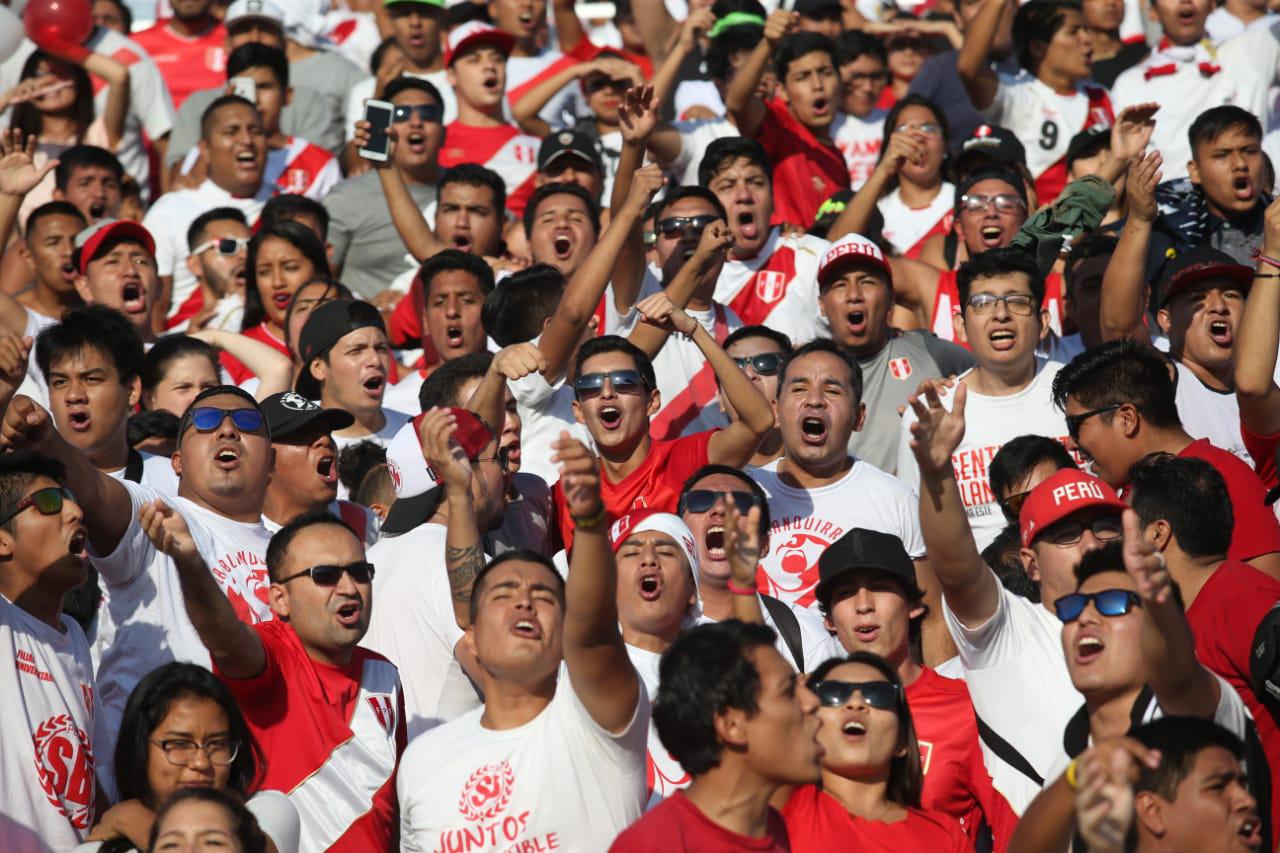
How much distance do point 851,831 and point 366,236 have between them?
6642 mm

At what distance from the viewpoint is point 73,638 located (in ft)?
19.9

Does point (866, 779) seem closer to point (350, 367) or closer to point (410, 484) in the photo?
point (410, 484)

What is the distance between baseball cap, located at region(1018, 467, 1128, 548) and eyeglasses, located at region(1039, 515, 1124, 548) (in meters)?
0.03

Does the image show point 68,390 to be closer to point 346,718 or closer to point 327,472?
point 327,472

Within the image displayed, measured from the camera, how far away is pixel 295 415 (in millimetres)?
7797

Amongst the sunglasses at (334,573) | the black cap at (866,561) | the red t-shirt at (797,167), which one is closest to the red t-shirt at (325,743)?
the sunglasses at (334,573)

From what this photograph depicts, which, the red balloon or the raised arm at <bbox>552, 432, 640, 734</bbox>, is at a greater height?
the red balloon

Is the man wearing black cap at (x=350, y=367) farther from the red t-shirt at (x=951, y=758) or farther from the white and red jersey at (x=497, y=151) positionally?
the red t-shirt at (x=951, y=758)

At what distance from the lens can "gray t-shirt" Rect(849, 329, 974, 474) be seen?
881 cm

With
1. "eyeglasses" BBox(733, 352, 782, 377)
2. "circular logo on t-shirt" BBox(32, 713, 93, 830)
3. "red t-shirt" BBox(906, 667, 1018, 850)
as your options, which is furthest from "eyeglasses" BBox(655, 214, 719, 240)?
"circular logo on t-shirt" BBox(32, 713, 93, 830)

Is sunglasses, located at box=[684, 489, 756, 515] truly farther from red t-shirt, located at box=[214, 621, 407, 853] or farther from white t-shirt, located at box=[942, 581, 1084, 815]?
red t-shirt, located at box=[214, 621, 407, 853]

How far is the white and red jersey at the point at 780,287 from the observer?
959 centimetres

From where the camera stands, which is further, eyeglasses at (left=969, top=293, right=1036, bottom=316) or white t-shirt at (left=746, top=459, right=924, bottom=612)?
eyeglasses at (left=969, top=293, right=1036, bottom=316)

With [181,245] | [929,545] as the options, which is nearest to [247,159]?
[181,245]
